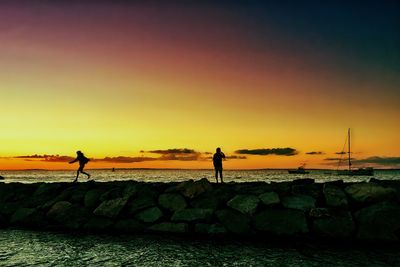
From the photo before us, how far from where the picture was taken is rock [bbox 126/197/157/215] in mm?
14555

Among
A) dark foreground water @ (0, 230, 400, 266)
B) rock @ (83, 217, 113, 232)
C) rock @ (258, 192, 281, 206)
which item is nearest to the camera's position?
dark foreground water @ (0, 230, 400, 266)

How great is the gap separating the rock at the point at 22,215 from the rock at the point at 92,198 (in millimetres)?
2292

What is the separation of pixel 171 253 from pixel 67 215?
6.14 meters

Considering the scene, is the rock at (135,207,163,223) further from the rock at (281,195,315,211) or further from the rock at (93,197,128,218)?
the rock at (281,195,315,211)

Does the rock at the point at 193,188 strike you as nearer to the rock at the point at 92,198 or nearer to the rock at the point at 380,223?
the rock at the point at 92,198

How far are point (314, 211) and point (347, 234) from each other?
1.25m

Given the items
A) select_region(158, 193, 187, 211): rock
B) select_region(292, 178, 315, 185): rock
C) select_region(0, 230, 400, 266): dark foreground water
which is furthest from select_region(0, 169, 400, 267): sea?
select_region(292, 178, 315, 185): rock

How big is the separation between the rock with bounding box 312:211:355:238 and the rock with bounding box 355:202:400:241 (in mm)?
336

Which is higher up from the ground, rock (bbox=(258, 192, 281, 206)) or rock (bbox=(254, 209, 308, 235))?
rock (bbox=(258, 192, 281, 206))

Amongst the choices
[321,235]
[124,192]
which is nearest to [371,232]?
[321,235]

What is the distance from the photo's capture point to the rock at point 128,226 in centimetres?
1398

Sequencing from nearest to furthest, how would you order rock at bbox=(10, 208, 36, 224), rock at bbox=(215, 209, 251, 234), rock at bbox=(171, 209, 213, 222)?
1. rock at bbox=(215, 209, 251, 234)
2. rock at bbox=(171, 209, 213, 222)
3. rock at bbox=(10, 208, 36, 224)

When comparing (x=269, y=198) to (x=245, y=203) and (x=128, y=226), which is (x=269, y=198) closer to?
(x=245, y=203)

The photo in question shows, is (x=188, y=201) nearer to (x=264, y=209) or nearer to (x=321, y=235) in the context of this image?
(x=264, y=209)
